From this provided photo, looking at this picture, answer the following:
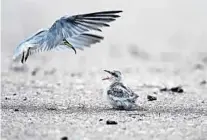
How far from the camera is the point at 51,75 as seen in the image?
1124 centimetres

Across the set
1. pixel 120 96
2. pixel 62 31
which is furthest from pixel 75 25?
pixel 120 96

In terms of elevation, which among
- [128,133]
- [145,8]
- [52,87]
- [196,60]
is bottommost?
[128,133]

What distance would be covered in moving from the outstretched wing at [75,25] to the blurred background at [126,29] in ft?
14.6

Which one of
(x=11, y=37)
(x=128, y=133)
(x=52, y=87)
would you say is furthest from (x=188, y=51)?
(x=128, y=133)

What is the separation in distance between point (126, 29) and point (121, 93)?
9380mm

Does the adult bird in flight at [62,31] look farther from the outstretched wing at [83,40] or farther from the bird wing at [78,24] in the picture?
the outstretched wing at [83,40]

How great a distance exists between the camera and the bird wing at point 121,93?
7699mm

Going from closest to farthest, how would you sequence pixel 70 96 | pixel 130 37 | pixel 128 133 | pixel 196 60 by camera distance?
pixel 128 133 → pixel 70 96 → pixel 196 60 → pixel 130 37

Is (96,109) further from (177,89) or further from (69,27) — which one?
(177,89)

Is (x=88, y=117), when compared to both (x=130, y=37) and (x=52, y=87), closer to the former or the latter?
(x=52, y=87)

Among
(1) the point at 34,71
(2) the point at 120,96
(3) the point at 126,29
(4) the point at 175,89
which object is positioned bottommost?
(2) the point at 120,96

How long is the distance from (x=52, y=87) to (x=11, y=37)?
5.79 m

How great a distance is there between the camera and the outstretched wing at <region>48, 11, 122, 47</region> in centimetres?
767

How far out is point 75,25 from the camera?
779 centimetres
